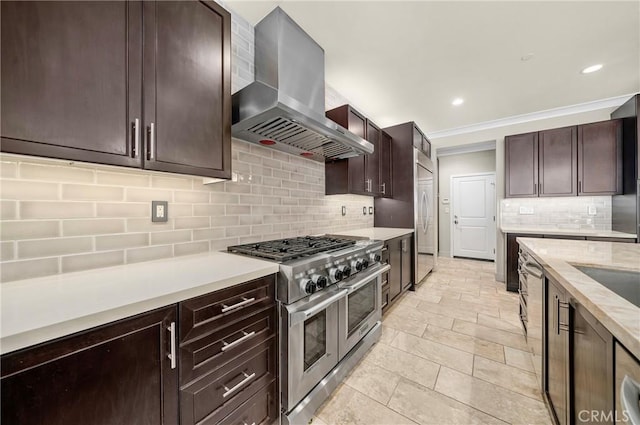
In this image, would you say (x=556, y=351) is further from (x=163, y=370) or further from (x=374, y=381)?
(x=163, y=370)

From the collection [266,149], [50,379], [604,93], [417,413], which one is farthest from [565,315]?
[604,93]

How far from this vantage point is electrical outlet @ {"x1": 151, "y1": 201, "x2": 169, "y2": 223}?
1325 millimetres

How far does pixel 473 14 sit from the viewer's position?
1.84m

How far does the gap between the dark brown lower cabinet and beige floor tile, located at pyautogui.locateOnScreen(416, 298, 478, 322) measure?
2.20 m

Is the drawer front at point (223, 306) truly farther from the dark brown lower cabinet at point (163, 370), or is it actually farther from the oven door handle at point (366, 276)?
the oven door handle at point (366, 276)

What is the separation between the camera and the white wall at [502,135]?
3.47m

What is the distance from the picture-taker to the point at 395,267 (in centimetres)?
281

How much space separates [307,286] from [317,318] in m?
0.31

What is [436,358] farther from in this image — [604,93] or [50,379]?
[604,93]

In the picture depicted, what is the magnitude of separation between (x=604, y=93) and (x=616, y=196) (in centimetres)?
142

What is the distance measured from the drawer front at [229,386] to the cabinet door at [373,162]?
7.26ft

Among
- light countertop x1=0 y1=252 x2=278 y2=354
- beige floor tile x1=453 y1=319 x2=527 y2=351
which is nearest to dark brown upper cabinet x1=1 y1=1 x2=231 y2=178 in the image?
light countertop x1=0 y1=252 x2=278 y2=354

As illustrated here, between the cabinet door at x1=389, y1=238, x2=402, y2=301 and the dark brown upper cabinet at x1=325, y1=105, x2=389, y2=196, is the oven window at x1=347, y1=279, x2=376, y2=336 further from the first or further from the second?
the dark brown upper cabinet at x1=325, y1=105, x2=389, y2=196

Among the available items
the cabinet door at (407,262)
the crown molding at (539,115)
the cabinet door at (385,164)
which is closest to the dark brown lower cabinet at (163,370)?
the cabinet door at (407,262)
